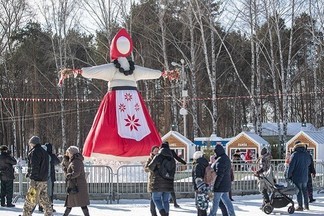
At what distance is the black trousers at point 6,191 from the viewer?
15406 mm

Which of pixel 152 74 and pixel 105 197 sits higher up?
pixel 152 74

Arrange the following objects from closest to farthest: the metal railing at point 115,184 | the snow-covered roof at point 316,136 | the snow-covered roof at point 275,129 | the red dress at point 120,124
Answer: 1. the metal railing at point 115,184
2. the red dress at point 120,124
3. the snow-covered roof at point 316,136
4. the snow-covered roof at point 275,129

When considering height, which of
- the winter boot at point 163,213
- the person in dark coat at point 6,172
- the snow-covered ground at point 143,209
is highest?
the person in dark coat at point 6,172

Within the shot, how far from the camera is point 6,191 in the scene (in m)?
15.6

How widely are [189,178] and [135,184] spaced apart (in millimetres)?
1876

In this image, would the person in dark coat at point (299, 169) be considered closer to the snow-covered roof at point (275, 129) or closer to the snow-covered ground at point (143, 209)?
the snow-covered ground at point (143, 209)

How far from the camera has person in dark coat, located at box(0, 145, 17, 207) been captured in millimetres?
15258

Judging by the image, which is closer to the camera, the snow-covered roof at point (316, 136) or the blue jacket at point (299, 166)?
the blue jacket at point (299, 166)

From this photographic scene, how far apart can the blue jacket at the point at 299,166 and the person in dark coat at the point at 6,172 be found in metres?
6.51

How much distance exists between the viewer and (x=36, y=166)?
1189 centimetres

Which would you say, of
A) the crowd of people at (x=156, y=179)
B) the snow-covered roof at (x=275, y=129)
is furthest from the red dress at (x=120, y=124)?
the snow-covered roof at (x=275, y=129)

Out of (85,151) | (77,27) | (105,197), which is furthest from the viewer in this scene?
(77,27)

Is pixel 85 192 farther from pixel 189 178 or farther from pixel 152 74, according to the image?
pixel 152 74

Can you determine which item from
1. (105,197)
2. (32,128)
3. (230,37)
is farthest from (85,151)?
(32,128)
